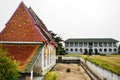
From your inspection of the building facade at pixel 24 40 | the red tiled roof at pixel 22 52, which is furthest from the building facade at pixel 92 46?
the red tiled roof at pixel 22 52

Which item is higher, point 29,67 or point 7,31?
point 7,31

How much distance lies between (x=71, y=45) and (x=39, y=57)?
83.5 m

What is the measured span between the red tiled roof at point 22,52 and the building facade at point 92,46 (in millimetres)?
82958

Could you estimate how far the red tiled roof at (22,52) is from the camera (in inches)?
788

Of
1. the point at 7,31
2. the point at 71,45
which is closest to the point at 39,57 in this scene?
the point at 7,31

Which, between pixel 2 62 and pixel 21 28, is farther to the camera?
pixel 21 28

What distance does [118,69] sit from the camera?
12.8 metres

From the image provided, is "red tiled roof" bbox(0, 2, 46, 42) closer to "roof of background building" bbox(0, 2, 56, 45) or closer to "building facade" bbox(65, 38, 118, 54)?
"roof of background building" bbox(0, 2, 56, 45)

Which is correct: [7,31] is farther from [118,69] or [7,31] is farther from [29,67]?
[118,69]

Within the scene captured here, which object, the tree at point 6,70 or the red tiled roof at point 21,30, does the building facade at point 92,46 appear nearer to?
the red tiled roof at point 21,30

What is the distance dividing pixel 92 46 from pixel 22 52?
8583 centimetres

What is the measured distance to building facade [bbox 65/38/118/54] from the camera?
104 meters

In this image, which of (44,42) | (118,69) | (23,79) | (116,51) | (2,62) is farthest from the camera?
(116,51)

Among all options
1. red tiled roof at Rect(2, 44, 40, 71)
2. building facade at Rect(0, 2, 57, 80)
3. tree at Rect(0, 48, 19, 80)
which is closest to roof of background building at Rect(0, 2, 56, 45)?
building facade at Rect(0, 2, 57, 80)
